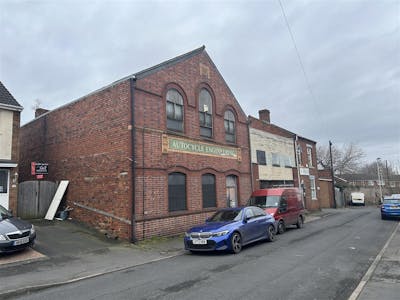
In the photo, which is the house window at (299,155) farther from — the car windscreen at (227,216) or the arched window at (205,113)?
the car windscreen at (227,216)

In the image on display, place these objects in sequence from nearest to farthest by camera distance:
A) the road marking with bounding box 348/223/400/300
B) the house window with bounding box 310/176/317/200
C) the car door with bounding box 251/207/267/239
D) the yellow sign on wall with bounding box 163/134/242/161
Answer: the road marking with bounding box 348/223/400/300, the car door with bounding box 251/207/267/239, the yellow sign on wall with bounding box 163/134/242/161, the house window with bounding box 310/176/317/200

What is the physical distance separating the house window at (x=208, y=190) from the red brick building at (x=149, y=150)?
53mm

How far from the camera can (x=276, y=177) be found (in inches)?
A: 953

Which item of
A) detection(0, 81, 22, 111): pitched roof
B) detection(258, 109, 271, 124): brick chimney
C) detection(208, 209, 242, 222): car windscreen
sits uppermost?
detection(258, 109, 271, 124): brick chimney

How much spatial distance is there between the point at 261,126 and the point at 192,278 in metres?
17.4

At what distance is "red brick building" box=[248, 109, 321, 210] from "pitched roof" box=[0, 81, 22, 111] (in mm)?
13864

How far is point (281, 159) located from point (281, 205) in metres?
10.9

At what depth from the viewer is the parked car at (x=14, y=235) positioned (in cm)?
865

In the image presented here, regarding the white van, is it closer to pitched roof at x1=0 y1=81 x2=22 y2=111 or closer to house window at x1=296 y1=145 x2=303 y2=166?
house window at x1=296 y1=145 x2=303 y2=166

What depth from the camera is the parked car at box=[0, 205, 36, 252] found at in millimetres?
8648

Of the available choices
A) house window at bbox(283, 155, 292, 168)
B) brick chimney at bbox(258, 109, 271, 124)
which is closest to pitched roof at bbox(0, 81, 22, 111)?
brick chimney at bbox(258, 109, 271, 124)

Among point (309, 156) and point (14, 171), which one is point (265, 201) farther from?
point (309, 156)

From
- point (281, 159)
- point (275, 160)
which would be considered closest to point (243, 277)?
point (275, 160)

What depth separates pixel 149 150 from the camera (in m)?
13.5
